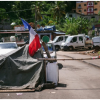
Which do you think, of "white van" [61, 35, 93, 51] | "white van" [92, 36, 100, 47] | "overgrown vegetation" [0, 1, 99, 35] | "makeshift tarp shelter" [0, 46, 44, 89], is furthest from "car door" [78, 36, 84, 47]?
"makeshift tarp shelter" [0, 46, 44, 89]

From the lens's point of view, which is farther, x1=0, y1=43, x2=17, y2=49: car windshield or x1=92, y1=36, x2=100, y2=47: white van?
x1=92, y1=36, x2=100, y2=47: white van

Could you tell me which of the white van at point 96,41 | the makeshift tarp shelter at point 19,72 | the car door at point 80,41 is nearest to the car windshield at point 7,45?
the makeshift tarp shelter at point 19,72

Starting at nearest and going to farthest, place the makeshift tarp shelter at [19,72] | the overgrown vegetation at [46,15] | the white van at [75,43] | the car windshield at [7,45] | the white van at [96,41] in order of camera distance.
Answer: the makeshift tarp shelter at [19,72], the car windshield at [7,45], the white van at [96,41], the white van at [75,43], the overgrown vegetation at [46,15]

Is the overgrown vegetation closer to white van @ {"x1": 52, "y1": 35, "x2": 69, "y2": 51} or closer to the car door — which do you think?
white van @ {"x1": 52, "y1": 35, "x2": 69, "y2": 51}

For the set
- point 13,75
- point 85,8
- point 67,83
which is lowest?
point 67,83

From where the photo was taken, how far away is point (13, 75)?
843cm

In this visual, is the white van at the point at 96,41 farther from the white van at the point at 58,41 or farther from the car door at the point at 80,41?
the white van at the point at 58,41

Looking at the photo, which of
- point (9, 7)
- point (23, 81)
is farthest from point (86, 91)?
point (9, 7)

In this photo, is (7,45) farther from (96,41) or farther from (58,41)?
(58,41)

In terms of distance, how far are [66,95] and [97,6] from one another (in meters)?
85.1

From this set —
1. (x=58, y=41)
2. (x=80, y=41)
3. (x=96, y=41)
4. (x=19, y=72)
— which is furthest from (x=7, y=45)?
(x=58, y=41)

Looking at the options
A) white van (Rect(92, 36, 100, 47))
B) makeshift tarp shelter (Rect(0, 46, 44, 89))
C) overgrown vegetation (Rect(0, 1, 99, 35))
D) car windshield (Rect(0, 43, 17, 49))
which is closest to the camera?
makeshift tarp shelter (Rect(0, 46, 44, 89))

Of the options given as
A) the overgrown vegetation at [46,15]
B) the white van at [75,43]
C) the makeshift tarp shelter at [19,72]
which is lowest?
the white van at [75,43]

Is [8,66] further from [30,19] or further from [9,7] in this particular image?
[9,7]
